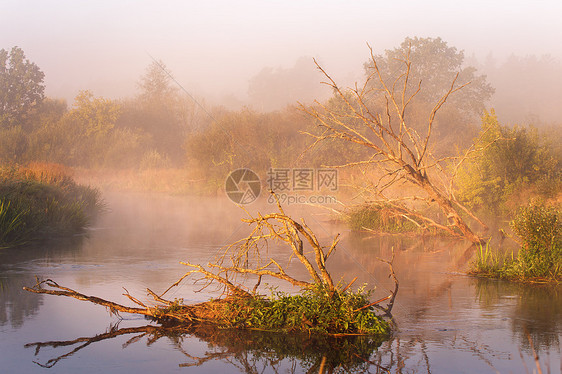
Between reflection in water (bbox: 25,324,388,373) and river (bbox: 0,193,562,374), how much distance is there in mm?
24

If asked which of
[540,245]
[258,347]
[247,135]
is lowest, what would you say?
[258,347]

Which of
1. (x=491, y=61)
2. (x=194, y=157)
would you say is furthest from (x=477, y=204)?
(x=491, y=61)

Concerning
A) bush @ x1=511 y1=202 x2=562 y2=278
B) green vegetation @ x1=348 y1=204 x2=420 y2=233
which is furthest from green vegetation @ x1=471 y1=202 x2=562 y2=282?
green vegetation @ x1=348 y1=204 x2=420 y2=233

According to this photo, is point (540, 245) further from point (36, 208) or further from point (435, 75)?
point (435, 75)

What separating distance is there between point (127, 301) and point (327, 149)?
32121 millimetres

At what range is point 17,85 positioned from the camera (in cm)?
5569

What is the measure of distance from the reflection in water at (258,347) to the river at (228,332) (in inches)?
1.0

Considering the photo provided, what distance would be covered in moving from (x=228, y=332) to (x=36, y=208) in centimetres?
1169

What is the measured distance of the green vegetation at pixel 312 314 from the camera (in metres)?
7.54

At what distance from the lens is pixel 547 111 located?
85.9 meters

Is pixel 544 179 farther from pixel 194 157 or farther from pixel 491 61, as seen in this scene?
pixel 491 61

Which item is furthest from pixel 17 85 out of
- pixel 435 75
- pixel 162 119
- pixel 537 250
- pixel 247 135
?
pixel 537 250

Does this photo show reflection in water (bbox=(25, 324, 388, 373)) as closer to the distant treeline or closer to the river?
the river

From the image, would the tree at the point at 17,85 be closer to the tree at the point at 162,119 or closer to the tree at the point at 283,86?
the tree at the point at 162,119
